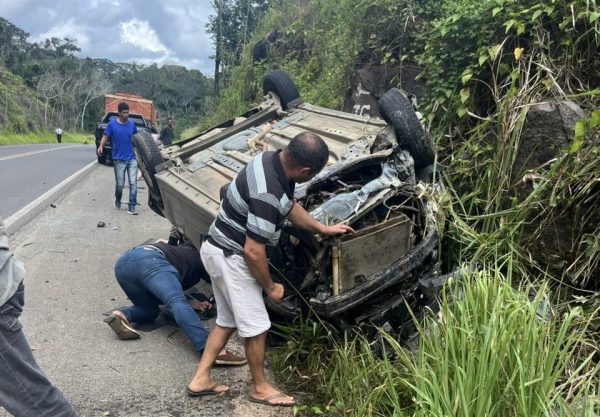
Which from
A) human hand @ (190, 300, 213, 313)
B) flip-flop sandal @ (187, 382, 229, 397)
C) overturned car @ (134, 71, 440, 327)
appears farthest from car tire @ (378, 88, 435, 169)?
flip-flop sandal @ (187, 382, 229, 397)

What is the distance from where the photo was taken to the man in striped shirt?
3.26m

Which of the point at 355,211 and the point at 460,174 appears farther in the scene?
the point at 460,174

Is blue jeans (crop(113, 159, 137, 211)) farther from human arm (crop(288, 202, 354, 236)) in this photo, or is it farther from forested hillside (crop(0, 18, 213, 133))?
forested hillside (crop(0, 18, 213, 133))

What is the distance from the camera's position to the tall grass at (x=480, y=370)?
2480 mm

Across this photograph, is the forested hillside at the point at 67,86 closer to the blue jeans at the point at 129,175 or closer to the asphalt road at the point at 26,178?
the asphalt road at the point at 26,178

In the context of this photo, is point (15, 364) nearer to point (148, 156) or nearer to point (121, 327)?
point (121, 327)

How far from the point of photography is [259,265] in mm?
3295

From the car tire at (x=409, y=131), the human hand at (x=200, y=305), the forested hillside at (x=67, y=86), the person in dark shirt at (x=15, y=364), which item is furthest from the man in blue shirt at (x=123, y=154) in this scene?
the forested hillside at (x=67, y=86)

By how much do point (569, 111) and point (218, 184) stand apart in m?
3.06

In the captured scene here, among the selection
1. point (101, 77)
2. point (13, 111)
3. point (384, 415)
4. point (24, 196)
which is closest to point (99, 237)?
point (24, 196)

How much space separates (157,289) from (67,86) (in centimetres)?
6190

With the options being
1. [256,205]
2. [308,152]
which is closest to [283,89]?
[308,152]

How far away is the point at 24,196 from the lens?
10.1 metres

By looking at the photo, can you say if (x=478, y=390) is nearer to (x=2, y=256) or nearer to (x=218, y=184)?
(x=2, y=256)
